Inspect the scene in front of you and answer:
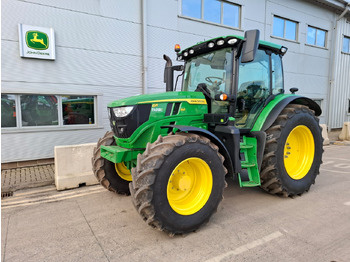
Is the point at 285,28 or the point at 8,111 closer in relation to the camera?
the point at 8,111

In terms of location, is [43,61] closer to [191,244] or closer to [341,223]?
[191,244]

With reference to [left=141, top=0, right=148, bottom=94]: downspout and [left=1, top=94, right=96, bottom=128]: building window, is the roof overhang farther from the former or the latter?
[left=1, top=94, right=96, bottom=128]: building window

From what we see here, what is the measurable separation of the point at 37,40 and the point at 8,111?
6.57ft

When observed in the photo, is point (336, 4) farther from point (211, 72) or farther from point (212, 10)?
point (211, 72)

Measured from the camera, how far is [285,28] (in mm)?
11570

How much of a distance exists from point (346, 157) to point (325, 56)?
8201mm

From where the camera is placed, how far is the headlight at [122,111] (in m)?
3.22

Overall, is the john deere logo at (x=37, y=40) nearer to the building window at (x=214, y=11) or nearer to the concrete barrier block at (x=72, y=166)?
the concrete barrier block at (x=72, y=166)

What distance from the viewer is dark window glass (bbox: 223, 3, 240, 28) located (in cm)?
961

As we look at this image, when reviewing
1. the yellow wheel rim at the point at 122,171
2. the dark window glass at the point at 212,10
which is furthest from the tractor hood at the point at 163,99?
the dark window glass at the point at 212,10

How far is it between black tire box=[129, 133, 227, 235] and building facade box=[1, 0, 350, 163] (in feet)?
16.7

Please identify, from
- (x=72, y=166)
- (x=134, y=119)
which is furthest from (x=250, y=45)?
(x=72, y=166)

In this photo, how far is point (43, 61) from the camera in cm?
652

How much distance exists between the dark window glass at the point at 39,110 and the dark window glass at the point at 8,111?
202 mm
